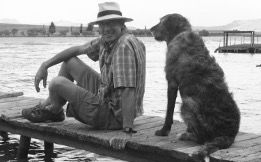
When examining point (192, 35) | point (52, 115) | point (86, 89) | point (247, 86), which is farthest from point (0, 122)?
point (247, 86)

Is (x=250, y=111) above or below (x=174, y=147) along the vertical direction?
below

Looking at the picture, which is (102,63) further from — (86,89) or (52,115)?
(52,115)

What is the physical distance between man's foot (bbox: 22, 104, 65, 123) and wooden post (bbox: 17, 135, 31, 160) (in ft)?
3.38

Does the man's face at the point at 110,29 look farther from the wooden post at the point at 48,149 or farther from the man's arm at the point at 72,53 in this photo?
the wooden post at the point at 48,149

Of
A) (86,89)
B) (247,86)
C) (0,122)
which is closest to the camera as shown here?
(86,89)

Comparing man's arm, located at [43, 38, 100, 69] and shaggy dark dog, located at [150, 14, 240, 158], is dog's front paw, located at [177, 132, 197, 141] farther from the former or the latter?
man's arm, located at [43, 38, 100, 69]

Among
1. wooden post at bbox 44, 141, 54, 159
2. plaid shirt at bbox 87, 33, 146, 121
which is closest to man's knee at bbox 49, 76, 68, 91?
plaid shirt at bbox 87, 33, 146, 121

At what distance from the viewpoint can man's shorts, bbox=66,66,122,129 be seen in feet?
19.9

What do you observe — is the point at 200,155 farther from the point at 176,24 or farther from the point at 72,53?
the point at 72,53

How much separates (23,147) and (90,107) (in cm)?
235

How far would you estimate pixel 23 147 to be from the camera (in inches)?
314

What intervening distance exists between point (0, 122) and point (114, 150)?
102 inches

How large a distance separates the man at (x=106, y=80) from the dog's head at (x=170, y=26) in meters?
0.33

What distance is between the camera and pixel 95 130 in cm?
637
